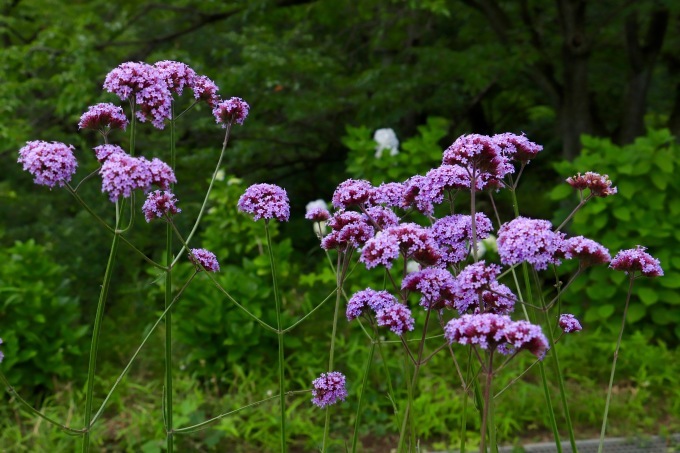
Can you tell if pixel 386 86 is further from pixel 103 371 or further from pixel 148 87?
pixel 148 87

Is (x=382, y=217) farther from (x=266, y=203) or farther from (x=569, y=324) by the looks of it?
(x=569, y=324)

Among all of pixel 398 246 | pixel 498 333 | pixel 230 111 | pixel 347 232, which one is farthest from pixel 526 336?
pixel 230 111

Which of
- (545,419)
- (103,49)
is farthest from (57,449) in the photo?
(103,49)

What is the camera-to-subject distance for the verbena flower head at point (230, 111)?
76.8 inches

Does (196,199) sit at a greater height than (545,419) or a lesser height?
greater

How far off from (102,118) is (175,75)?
0.21 m

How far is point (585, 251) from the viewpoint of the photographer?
163cm

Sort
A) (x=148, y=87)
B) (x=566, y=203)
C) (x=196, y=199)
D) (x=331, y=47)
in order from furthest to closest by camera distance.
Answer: (x=331, y=47) < (x=196, y=199) < (x=566, y=203) < (x=148, y=87)

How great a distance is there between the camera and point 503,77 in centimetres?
732

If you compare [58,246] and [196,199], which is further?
[196,199]

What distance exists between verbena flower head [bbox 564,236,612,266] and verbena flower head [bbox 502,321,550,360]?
0.36 meters

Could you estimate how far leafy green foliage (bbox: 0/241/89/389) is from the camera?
4691mm

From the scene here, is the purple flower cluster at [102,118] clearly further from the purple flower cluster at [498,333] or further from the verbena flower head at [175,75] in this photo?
the purple flower cluster at [498,333]

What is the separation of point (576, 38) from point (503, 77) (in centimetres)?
77
